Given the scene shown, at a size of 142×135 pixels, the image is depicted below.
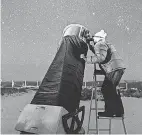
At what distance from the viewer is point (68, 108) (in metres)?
2.04

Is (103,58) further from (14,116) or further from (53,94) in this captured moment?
(14,116)

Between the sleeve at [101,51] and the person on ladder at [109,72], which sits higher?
the sleeve at [101,51]

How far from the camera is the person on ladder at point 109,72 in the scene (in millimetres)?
2293

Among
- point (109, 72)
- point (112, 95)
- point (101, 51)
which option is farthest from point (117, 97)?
point (101, 51)

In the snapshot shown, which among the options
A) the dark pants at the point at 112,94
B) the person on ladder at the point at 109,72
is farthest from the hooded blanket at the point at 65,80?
the dark pants at the point at 112,94

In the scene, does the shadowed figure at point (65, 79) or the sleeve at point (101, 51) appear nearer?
the shadowed figure at point (65, 79)

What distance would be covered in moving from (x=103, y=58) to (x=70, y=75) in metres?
0.43

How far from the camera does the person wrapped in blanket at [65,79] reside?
2.03 metres

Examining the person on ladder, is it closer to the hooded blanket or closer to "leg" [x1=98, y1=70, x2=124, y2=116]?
"leg" [x1=98, y1=70, x2=124, y2=116]

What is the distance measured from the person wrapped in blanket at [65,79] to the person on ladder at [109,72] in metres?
0.16

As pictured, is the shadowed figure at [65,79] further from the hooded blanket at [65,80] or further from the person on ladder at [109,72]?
the person on ladder at [109,72]

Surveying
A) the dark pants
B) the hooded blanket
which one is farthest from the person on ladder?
the hooded blanket

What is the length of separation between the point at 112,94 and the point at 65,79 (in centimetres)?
58

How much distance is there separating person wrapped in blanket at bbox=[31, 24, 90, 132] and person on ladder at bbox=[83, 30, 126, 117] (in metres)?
0.16
